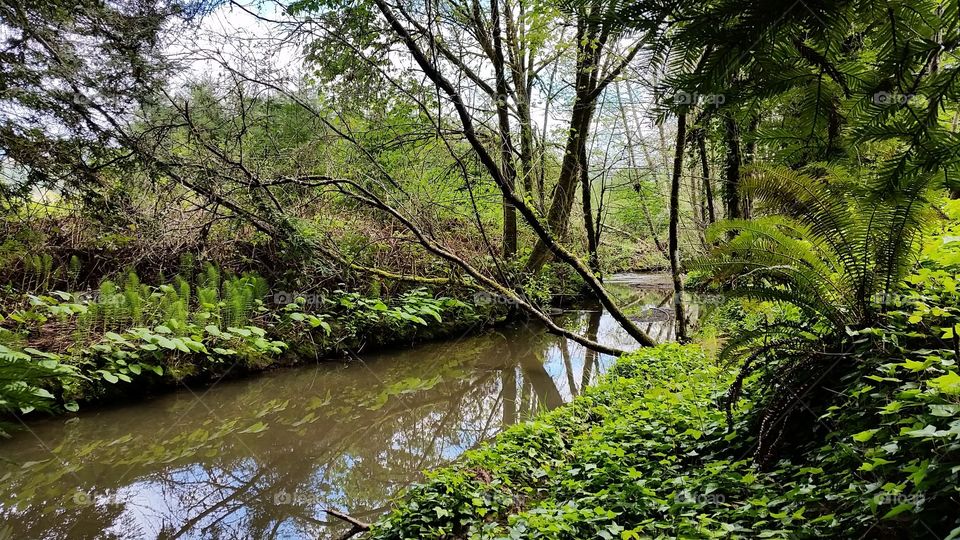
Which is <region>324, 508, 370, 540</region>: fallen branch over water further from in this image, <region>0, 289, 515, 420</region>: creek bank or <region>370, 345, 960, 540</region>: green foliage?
<region>0, 289, 515, 420</region>: creek bank

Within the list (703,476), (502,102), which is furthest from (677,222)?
(703,476)

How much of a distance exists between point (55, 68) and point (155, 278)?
3332mm

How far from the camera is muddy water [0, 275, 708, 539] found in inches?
132

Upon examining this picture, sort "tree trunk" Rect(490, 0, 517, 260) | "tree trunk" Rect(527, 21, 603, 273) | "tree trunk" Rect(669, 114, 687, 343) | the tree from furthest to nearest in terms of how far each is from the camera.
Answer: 1. "tree trunk" Rect(527, 21, 603, 273)
2. "tree trunk" Rect(490, 0, 517, 260)
3. "tree trunk" Rect(669, 114, 687, 343)
4. the tree

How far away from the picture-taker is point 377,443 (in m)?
4.71

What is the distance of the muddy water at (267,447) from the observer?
336 centimetres

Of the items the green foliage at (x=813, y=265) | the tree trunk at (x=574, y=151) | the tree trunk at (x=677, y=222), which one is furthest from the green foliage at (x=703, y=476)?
the tree trunk at (x=574, y=151)

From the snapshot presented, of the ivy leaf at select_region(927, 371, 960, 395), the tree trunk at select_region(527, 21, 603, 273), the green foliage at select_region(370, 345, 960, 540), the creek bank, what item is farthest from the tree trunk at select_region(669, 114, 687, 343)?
the ivy leaf at select_region(927, 371, 960, 395)

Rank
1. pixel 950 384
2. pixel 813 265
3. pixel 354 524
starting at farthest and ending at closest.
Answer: pixel 354 524 < pixel 813 265 < pixel 950 384

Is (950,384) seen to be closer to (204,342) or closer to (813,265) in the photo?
(813,265)

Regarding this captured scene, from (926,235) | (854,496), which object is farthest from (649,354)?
(854,496)

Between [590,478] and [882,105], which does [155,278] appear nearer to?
[590,478]

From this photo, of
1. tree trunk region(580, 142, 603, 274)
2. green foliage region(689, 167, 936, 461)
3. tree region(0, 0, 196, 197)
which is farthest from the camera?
tree trunk region(580, 142, 603, 274)

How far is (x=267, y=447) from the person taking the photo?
450 centimetres
